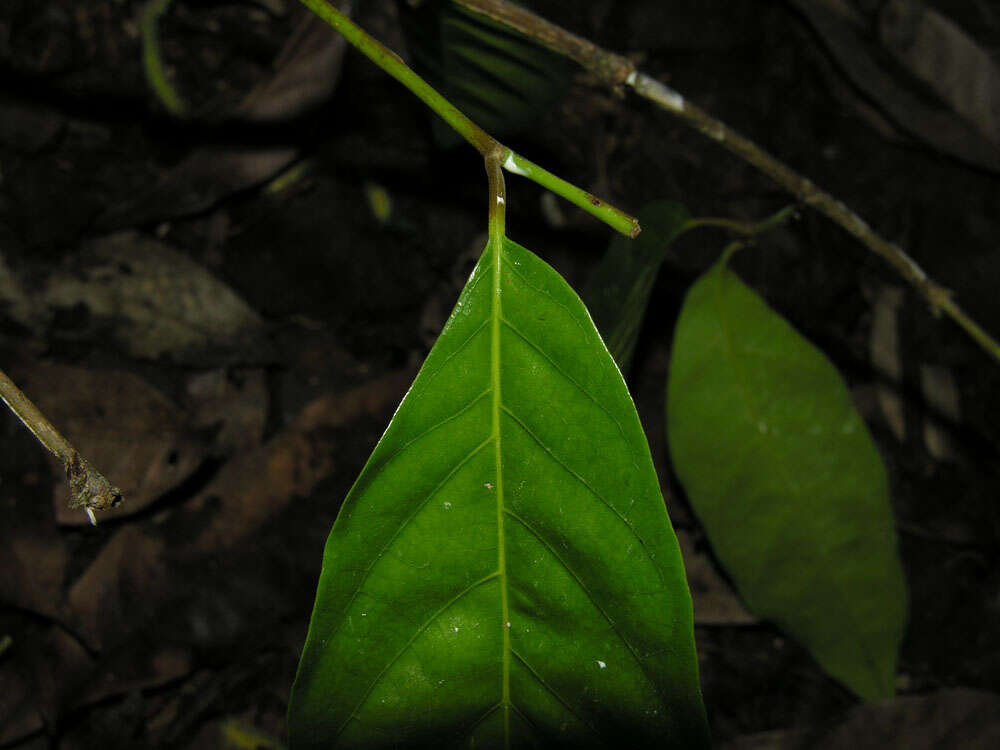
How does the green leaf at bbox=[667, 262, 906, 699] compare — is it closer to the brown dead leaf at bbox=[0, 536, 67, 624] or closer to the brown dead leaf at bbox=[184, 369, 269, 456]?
the brown dead leaf at bbox=[184, 369, 269, 456]

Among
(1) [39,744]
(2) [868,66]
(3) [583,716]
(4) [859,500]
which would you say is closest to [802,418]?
(4) [859,500]

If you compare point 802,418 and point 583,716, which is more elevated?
point 802,418

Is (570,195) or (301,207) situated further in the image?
(301,207)

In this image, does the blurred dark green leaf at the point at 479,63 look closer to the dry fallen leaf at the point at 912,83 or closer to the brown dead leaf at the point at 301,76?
the brown dead leaf at the point at 301,76

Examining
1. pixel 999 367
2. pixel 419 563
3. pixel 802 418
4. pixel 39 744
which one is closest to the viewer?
pixel 419 563

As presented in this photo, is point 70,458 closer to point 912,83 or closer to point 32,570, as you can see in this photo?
point 32,570

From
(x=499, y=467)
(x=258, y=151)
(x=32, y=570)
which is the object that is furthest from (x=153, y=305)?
(x=499, y=467)

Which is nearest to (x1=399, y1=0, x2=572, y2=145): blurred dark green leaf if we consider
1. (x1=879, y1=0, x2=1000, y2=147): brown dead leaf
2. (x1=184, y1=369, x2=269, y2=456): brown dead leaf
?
(x1=184, y1=369, x2=269, y2=456): brown dead leaf

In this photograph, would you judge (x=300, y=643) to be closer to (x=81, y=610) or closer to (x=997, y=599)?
(x=81, y=610)
